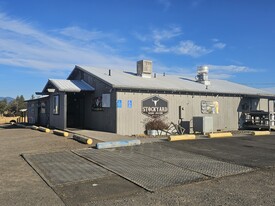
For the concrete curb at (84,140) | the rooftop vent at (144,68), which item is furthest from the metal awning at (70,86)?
the concrete curb at (84,140)

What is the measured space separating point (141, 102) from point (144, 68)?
438cm

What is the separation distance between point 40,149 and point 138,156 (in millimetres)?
4211

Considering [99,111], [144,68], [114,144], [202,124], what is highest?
[144,68]

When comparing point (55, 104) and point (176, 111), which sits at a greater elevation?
point (55, 104)

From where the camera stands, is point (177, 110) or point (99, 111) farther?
point (177, 110)

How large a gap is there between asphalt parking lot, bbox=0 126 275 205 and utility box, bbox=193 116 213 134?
690 cm

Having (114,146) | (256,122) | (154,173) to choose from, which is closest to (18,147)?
(114,146)

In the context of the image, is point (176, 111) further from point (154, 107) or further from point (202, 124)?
point (202, 124)

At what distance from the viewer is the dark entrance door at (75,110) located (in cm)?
2272

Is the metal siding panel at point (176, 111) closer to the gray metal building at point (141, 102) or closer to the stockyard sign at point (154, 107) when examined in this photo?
the gray metal building at point (141, 102)

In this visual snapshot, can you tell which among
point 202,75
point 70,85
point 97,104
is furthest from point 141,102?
point 202,75

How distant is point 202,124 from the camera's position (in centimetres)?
1866

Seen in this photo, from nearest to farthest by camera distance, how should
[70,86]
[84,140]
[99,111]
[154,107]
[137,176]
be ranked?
[137,176]
[84,140]
[154,107]
[99,111]
[70,86]

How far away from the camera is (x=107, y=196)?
5.84 metres
